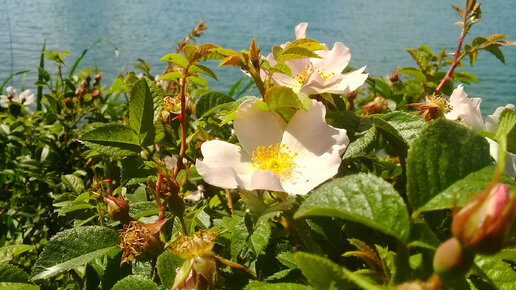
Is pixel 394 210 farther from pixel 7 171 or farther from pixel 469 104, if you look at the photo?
pixel 7 171

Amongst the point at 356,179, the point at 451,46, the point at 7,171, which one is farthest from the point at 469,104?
the point at 451,46

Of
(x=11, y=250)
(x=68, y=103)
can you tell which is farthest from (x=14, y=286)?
(x=68, y=103)

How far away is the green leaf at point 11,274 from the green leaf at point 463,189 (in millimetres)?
490

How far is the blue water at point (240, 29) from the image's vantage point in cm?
268

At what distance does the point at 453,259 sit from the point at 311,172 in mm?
279

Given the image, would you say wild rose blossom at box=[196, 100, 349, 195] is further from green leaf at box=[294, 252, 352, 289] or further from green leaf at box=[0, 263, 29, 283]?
green leaf at box=[0, 263, 29, 283]

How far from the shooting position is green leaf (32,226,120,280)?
1.69 ft

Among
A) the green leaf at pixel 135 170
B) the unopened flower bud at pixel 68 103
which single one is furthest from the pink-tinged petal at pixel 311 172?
the unopened flower bud at pixel 68 103

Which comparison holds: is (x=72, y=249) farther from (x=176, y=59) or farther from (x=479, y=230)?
(x=479, y=230)

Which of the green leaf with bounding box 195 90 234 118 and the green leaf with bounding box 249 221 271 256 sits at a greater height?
the green leaf with bounding box 195 90 234 118

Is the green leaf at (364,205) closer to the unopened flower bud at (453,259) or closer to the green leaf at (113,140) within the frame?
the unopened flower bud at (453,259)

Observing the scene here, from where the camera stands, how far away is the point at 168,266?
0.46 meters

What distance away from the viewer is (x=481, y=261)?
0.44 m

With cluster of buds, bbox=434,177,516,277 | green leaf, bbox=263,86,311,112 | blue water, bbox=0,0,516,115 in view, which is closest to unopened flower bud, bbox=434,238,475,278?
cluster of buds, bbox=434,177,516,277
